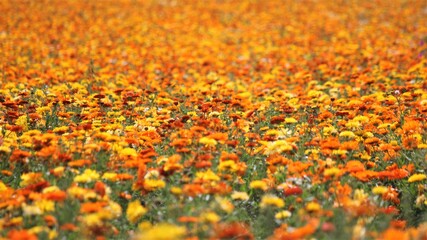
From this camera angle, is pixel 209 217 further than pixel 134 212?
No

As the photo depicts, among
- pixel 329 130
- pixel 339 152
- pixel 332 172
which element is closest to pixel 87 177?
pixel 332 172

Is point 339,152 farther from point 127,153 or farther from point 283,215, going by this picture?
point 127,153

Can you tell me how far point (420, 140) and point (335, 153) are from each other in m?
1.10

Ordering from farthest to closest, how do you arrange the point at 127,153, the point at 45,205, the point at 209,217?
the point at 127,153
the point at 45,205
the point at 209,217

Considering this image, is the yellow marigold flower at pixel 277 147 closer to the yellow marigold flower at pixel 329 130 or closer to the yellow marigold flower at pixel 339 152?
the yellow marigold flower at pixel 339 152

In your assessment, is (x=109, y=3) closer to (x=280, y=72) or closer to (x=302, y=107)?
(x=280, y=72)

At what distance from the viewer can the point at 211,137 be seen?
5.12m

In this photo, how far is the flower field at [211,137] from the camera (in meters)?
4.04

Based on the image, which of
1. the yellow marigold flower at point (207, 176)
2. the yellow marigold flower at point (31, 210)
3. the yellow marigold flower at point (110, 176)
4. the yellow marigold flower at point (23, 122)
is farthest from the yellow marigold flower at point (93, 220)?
the yellow marigold flower at point (23, 122)

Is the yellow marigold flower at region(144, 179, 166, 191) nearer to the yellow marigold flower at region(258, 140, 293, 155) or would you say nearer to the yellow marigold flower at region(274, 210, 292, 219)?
the yellow marigold flower at region(274, 210, 292, 219)

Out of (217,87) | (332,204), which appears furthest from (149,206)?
(217,87)

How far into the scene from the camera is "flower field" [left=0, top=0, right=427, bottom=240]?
4035 mm

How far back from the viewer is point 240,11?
64.9 ft

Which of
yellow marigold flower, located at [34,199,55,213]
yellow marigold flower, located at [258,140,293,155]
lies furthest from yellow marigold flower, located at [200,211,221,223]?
yellow marigold flower, located at [258,140,293,155]
